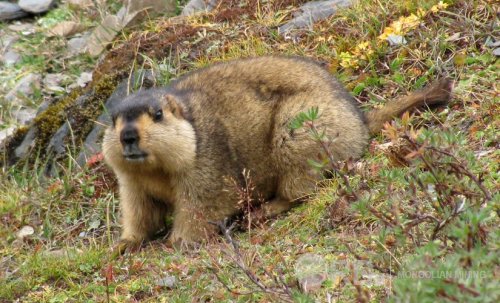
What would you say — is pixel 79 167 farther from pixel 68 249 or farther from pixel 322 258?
pixel 322 258

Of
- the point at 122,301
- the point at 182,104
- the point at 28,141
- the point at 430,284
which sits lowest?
the point at 28,141

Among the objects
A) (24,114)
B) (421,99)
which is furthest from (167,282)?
(24,114)

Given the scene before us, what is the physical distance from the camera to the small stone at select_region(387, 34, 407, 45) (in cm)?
902

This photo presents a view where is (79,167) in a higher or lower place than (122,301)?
lower

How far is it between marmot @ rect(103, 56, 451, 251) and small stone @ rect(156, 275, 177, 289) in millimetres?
773

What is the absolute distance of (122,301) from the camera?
6.16 m

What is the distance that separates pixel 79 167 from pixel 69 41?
4546mm

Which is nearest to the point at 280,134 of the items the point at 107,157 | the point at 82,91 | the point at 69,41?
the point at 107,157

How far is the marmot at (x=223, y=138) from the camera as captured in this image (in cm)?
716

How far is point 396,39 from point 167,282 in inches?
159

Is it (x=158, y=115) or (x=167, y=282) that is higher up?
(x=158, y=115)

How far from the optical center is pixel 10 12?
574 inches

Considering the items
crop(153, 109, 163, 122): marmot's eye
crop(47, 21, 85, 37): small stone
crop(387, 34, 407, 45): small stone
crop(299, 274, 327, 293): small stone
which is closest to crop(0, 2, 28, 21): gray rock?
crop(47, 21, 85, 37): small stone

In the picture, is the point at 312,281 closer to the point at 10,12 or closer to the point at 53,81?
the point at 53,81
